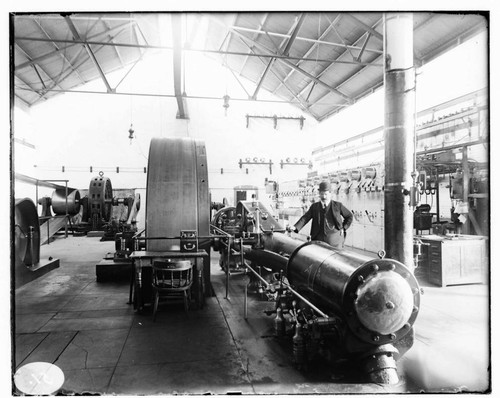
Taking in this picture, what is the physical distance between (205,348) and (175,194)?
8.46 feet

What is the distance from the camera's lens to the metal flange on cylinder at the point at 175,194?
508cm

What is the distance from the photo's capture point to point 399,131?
3.03 m

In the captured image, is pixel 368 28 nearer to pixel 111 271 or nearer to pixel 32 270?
pixel 111 271

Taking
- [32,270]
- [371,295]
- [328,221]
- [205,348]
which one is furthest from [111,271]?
[371,295]

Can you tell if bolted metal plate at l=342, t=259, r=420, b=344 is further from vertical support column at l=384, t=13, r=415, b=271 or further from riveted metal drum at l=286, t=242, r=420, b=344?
vertical support column at l=384, t=13, r=415, b=271

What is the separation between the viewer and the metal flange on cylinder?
508 cm

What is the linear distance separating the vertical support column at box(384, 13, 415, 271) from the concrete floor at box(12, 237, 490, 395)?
752mm

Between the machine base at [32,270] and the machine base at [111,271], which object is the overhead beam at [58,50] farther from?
the machine base at [111,271]

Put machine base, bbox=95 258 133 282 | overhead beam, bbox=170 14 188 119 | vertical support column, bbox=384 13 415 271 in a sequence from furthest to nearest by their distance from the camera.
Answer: overhead beam, bbox=170 14 188 119
machine base, bbox=95 258 133 282
vertical support column, bbox=384 13 415 271

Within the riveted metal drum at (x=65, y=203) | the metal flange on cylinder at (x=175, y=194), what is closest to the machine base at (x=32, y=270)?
the metal flange on cylinder at (x=175, y=194)

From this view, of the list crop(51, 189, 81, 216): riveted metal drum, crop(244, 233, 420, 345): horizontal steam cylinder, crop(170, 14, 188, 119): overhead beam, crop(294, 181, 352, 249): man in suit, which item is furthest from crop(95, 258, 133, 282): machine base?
crop(170, 14, 188, 119): overhead beam

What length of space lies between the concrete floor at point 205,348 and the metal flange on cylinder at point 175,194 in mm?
998

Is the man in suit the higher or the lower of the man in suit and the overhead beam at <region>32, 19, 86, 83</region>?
the lower

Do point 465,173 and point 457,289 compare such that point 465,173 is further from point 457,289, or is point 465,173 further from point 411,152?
point 411,152
